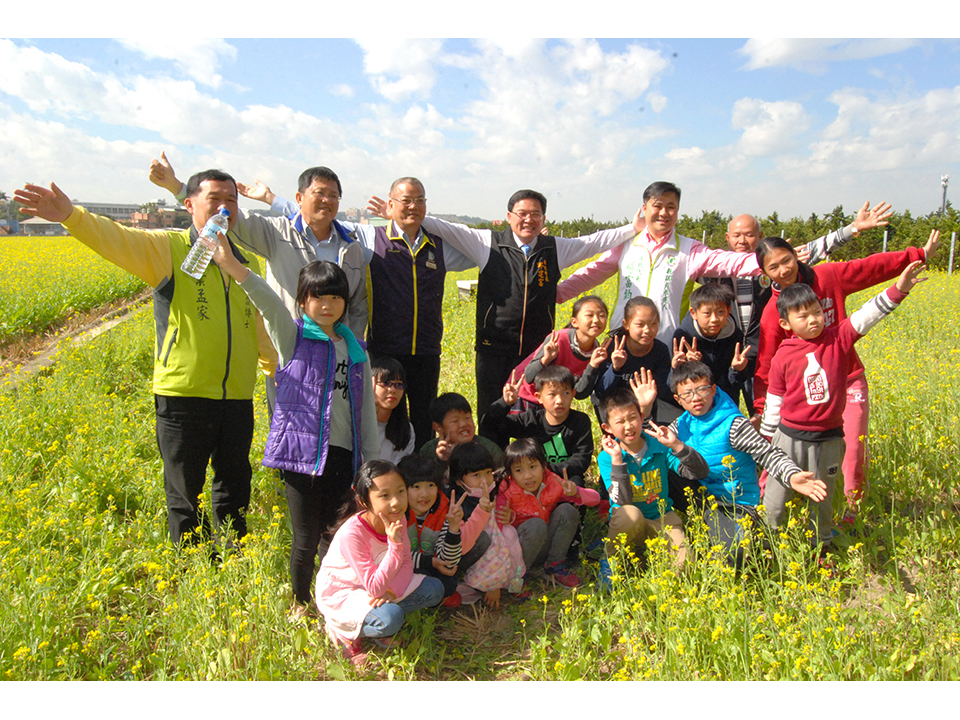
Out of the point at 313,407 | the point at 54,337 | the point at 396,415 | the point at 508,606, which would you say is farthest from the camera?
the point at 54,337

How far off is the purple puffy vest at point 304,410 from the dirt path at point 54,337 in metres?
5.74

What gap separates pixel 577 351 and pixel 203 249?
98.5 inches

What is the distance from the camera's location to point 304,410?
3082 millimetres

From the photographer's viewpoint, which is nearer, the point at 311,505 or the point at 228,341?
the point at 311,505

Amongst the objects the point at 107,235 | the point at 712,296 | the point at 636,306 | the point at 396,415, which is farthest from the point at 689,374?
the point at 107,235

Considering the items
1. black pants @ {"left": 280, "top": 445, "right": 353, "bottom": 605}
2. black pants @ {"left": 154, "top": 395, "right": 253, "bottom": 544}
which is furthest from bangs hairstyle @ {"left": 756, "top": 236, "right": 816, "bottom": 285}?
black pants @ {"left": 154, "top": 395, "right": 253, "bottom": 544}

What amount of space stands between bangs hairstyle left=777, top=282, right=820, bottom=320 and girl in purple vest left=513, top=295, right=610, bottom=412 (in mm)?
1090

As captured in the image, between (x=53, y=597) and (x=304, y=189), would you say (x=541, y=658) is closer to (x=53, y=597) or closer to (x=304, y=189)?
(x=53, y=597)

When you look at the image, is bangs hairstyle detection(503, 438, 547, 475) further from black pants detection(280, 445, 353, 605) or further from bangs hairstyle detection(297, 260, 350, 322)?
bangs hairstyle detection(297, 260, 350, 322)

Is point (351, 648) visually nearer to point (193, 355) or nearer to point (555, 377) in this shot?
point (193, 355)

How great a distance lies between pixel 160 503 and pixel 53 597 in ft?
4.37

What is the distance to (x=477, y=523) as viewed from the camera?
327cm

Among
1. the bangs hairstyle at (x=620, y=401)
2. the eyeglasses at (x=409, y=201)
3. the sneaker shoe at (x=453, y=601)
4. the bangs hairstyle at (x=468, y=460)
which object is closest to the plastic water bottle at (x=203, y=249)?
the eyeglasses at (x=409, y=201)

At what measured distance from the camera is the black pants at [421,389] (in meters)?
4.45
